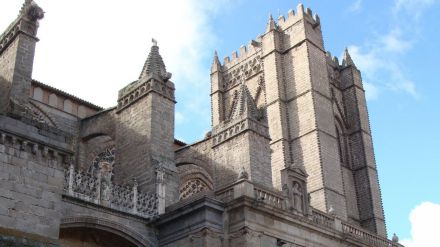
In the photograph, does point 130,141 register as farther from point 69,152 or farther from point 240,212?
point 69,152

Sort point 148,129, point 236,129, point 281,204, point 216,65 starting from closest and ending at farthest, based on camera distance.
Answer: point 281,204 < point 148,129 < point 236,129 < point 216,65

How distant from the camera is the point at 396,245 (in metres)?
19.8

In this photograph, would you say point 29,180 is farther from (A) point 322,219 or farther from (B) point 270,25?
(B) point 270,25

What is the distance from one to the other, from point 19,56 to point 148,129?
3.69 meters

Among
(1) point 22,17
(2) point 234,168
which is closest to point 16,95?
(1) point 22,17

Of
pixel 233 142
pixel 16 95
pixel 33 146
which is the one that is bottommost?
pixel 33 146

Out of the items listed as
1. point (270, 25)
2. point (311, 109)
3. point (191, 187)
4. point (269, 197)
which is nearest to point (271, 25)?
point (270, 25)

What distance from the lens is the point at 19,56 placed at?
15.7 meters

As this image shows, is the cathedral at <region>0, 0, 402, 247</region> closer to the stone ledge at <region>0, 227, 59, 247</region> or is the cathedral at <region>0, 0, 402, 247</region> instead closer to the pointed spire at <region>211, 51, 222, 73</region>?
the stone ledge at <region>0, 227, 59, 247</region>

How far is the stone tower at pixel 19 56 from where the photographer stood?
15039 mm

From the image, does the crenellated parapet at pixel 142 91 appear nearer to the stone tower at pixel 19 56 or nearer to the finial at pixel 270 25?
the stone tower at pixel 19 56

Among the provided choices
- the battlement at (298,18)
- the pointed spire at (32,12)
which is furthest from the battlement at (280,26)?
the pointed spire at (32,12)

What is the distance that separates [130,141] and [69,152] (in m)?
5.49

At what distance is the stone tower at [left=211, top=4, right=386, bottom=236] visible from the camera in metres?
30.1
